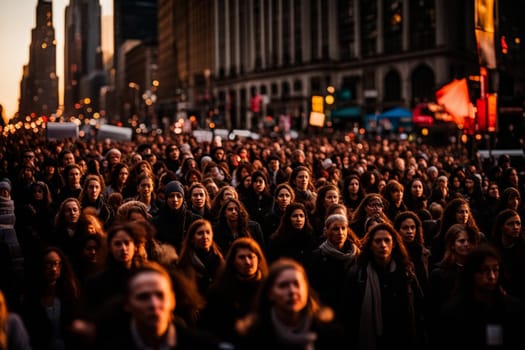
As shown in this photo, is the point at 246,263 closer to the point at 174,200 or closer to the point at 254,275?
the point at 254,275

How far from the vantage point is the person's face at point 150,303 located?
3996 mm

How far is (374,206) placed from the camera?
9.19 m

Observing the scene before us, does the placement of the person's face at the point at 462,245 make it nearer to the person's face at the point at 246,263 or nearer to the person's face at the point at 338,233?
the person's face at the point at 338,233

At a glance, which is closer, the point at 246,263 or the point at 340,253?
the point at 246,263

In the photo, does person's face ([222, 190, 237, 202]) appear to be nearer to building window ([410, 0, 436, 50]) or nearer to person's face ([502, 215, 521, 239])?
person's face ([502, 215, 521, 239])

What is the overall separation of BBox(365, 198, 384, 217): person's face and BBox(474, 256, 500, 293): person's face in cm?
386

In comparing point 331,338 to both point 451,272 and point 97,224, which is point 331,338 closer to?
point 451,272

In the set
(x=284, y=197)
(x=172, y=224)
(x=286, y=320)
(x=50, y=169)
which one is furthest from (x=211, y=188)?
(x=286, y=320)

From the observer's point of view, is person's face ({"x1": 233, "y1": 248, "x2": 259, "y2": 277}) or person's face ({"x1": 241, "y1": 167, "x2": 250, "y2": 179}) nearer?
person's face ({"x1": 233, "y1": 248, "x2": 259, "y2": 277})

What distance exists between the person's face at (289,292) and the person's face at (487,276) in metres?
1.52

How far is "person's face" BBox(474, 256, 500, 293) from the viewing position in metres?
5.18

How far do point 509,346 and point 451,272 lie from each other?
1.95m

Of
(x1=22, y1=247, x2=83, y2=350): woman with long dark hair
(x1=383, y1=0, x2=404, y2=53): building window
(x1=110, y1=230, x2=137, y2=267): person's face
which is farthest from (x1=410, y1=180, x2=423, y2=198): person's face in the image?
(x1=383, y1=0, x2=404, y2=53): building window

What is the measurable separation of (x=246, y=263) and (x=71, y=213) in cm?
335
